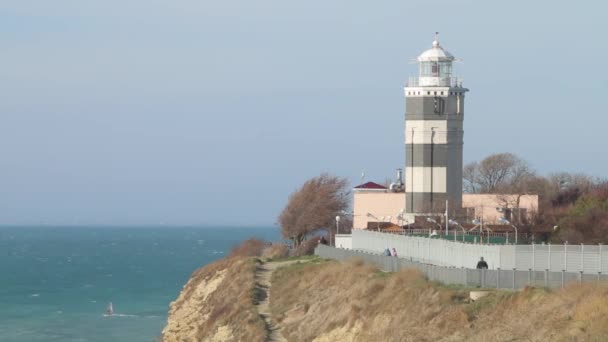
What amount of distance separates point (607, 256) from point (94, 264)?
128 metres

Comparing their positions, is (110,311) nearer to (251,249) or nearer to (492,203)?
(251,249)

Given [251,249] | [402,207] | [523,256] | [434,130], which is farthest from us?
[251,249]

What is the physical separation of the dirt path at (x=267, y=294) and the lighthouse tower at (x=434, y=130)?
332 inches

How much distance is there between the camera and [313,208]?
92.9 m

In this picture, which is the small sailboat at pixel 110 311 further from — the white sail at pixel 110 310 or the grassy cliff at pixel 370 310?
the grassy cliff at pixel 370 310

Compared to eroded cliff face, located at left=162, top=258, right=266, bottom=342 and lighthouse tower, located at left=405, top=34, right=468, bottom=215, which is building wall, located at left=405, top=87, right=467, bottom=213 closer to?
lighthouse tower, located at left=405, top=34, right=468, bottom=215

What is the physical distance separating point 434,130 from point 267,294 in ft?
54.3

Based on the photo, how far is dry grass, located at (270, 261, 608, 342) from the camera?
35.2 metres

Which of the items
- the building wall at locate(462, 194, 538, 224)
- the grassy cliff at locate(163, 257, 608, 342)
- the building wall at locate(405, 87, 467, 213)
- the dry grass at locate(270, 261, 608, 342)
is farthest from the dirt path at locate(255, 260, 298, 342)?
the building wall at locate(462, 194, 538, 224)

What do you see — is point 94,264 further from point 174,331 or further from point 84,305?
point 174,331

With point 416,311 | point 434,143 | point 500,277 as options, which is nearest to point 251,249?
point 434,143

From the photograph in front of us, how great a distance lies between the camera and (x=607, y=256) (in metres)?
44.5

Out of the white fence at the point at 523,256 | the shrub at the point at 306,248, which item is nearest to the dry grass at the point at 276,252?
the shrub at the point at 306,248

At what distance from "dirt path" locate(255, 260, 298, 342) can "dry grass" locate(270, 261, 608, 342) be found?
0.43 meters
